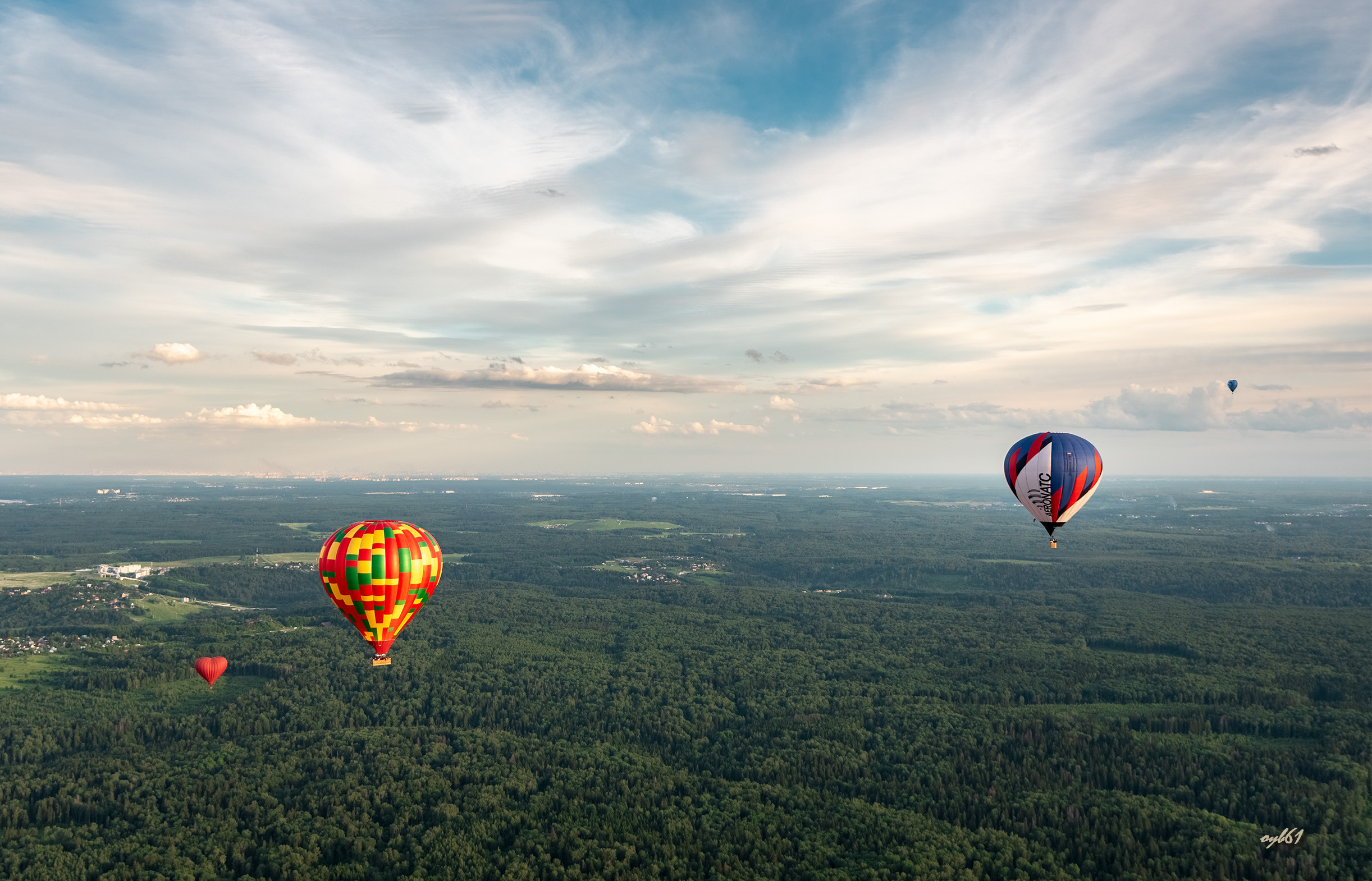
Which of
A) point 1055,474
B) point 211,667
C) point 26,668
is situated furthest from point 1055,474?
point 26,668

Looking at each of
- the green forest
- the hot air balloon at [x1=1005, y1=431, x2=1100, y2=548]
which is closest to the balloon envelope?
the hot air balloon at [x1=1005, y1=431, x2=1100, y2=548]

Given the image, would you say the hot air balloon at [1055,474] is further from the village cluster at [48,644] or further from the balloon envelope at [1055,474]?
the village cluster at [48,644]

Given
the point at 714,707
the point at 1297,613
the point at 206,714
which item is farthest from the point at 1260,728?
the point at 206,714

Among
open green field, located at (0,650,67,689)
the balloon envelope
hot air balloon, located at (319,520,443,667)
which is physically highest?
the balloon envelope

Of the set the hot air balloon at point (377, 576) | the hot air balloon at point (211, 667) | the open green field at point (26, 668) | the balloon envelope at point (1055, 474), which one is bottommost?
the open green field at point (26, 668)

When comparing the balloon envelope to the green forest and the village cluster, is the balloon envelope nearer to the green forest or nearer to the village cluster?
the green forest

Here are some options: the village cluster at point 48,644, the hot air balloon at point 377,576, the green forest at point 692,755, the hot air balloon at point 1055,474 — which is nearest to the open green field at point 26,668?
the green forest at point 692,755

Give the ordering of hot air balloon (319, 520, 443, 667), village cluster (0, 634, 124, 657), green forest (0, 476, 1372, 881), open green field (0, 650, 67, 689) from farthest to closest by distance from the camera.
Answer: village cluster (0, 634, 124, 657)
open green field (0, 650, 67, 689)
green forest (0, 476, 1372, 881)
hot air balloon (319, 520, 443, 667)

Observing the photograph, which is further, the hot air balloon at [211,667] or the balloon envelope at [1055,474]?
the hot air balloon at [211,667]
